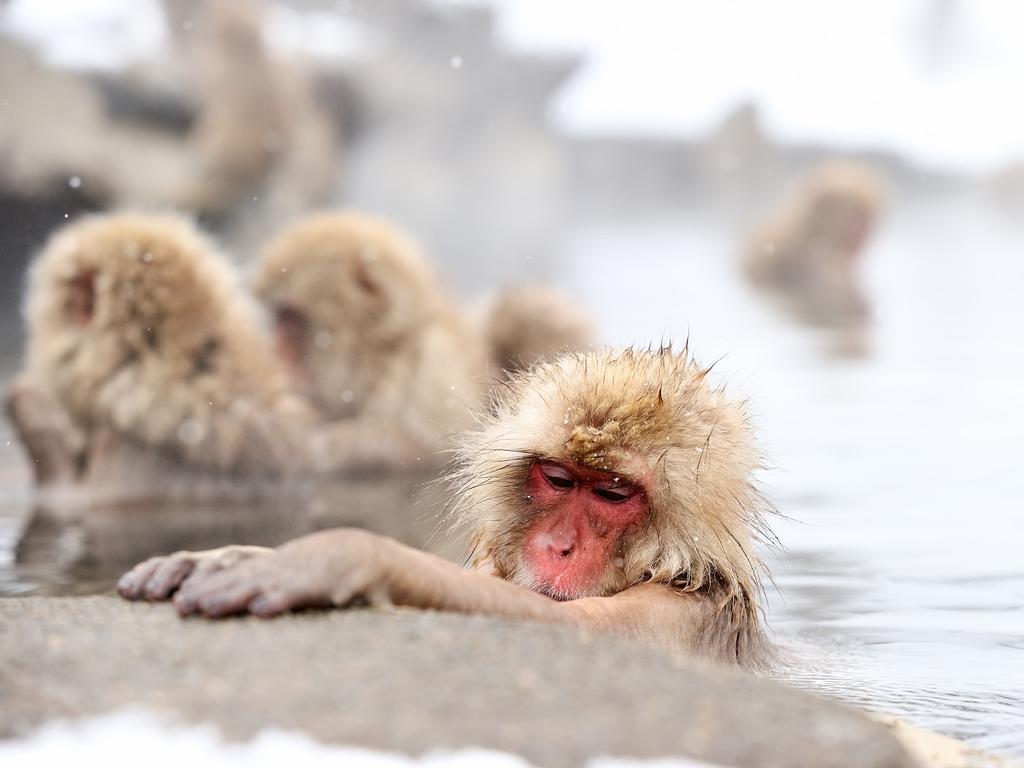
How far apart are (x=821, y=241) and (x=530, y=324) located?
661 cm

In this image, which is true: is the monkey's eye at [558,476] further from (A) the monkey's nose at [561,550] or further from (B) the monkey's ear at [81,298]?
(B) the monkey's ear at [81,298]

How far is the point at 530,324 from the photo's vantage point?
787 cm

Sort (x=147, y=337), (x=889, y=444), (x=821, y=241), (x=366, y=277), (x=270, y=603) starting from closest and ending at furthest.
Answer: (x=270, y=603) < (x=147, y=337) < (x=366, y=277) < (x=889, y=444) < (x=821, y=241)

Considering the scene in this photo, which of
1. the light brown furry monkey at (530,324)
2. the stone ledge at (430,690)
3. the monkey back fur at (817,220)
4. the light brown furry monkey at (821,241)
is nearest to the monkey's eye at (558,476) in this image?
the stone ledge at (430,690)

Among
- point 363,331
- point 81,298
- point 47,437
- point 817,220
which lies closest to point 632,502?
point 81,298

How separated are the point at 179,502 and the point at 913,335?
711 cm

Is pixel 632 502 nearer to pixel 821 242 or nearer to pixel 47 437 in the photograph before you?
pixel 47 437

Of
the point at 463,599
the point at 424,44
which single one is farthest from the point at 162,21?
the point at 463,599

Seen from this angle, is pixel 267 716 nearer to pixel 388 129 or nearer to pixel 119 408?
pixel 119 408

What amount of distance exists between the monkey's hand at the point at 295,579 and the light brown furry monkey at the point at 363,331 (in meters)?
4.65

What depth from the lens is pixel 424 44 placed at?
1443 cm

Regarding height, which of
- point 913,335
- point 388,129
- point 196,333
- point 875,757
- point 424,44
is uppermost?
point 424,44

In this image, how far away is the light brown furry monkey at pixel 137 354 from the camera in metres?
6.34

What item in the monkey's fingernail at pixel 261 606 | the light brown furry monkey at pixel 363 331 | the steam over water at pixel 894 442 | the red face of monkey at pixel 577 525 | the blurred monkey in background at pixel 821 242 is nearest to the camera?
the monkey's fingernail at pixel 261 606
